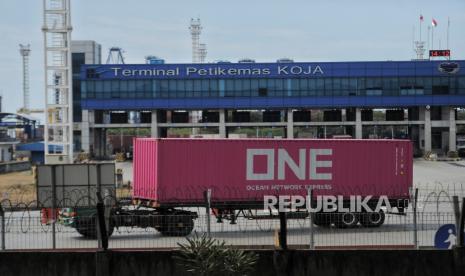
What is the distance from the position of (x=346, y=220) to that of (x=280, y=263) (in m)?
9.86

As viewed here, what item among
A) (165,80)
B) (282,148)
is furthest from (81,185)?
(165,80)

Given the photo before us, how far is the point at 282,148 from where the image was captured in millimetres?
25734

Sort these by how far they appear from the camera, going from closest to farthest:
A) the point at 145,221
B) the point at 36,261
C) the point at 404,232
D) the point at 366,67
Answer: the point at 36,261
the point at 145,221
the point at 404,232
the point at 366,67

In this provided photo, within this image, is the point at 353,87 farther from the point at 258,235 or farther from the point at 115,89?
the point at 258,235

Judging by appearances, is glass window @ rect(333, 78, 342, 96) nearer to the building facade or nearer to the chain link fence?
the chain link fence

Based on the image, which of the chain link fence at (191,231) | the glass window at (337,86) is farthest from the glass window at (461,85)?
the chain link fence at (191,231)

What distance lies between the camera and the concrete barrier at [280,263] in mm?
15094

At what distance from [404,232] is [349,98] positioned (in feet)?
192

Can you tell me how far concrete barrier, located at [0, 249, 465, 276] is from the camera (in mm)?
15094

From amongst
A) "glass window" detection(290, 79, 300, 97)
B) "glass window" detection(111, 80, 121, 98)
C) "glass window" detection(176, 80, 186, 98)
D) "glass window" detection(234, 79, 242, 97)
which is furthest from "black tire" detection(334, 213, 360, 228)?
"glass window" detection(111, 80, 121, 98)

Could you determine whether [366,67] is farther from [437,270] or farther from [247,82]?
[437,270]

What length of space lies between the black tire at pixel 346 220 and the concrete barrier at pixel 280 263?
844 centimetres

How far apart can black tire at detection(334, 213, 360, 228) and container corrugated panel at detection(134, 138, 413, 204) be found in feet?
5.83

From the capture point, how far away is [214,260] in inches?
546
